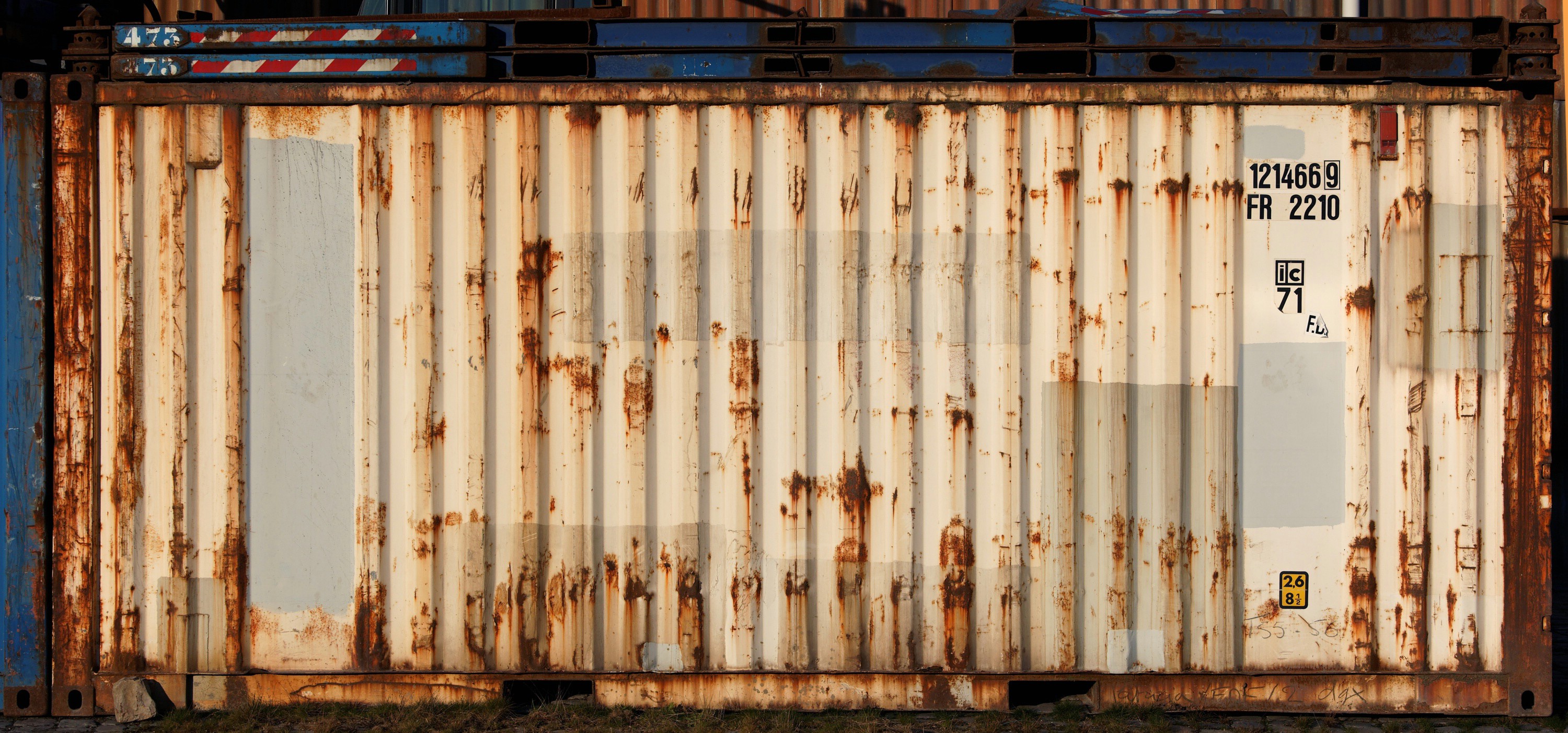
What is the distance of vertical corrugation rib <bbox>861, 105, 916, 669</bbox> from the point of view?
365cm

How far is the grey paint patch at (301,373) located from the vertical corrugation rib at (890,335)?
219 cm

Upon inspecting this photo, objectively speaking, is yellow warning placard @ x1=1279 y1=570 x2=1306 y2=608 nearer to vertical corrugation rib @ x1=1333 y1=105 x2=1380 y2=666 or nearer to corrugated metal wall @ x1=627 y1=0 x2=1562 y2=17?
vertical corrugation rib @ x1=1333 y1=105 x2=1380 y2=666

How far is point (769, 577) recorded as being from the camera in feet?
12.1

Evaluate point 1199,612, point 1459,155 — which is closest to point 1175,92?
point 1459,155

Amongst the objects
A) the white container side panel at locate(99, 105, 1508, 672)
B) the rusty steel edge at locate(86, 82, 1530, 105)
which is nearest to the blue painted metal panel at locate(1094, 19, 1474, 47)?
the rusty steel edge at locate(86, 82, 1530, 105)

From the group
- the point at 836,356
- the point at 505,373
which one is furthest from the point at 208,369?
the point at 836,356

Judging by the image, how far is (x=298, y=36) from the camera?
3.83 metres

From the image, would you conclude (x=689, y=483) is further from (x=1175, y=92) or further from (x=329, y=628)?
(x=1175, y=92)

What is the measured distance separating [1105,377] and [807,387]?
125 cm

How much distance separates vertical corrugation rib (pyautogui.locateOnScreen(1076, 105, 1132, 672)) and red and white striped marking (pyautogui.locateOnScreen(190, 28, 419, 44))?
3.02 meters

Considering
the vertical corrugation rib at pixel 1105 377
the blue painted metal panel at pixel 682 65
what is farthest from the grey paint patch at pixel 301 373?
the vertical corrugation rib at pixel 1105 377

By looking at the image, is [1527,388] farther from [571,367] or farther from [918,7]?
[918,7]

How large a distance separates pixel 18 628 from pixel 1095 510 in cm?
461

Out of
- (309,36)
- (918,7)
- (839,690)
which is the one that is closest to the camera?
(839,690)
